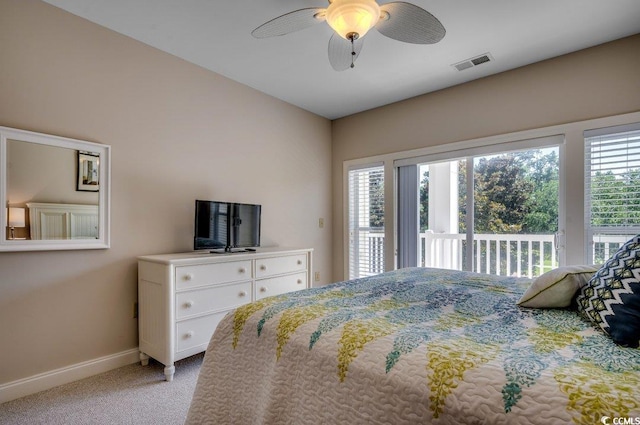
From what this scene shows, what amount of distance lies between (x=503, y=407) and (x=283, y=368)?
0.70 m

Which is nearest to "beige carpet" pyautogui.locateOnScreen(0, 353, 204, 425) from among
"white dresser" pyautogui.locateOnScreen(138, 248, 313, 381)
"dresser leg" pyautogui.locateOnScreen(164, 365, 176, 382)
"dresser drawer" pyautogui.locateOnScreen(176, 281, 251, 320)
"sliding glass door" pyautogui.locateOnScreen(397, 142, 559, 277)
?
"dresser leg" pyautogui.locateOnScreen(164, 365, 176, 382)

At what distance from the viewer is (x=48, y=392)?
213 cm

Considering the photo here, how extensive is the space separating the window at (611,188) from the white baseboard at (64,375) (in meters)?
3.88

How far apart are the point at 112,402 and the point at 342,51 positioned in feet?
8.92

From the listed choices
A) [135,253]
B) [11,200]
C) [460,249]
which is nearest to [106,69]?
[11,200]

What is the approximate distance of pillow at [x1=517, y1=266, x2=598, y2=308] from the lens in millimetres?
1370

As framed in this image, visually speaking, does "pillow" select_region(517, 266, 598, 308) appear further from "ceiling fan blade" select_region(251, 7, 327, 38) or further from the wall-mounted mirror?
the wall-mounted mirror

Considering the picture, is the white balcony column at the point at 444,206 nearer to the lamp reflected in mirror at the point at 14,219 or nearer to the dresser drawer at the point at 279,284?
the dresser drawer at the point at 279,284

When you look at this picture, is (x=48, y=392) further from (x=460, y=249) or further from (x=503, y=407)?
(x=460, y=249)

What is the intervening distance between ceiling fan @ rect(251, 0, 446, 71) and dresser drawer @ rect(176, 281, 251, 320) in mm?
1862

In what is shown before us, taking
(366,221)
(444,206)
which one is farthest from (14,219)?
(444,206)

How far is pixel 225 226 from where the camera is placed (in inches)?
115

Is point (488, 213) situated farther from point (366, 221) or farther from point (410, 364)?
point (410, 364)

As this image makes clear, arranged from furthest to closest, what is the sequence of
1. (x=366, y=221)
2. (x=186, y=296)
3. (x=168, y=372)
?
1. (x=366, y=221)
2. (x=186, y=296)
3. (x=168, y=372)
